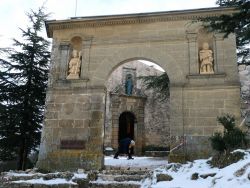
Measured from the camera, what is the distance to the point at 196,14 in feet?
37.9

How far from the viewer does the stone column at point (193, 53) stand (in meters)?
11.2

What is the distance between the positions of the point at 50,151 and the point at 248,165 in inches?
293

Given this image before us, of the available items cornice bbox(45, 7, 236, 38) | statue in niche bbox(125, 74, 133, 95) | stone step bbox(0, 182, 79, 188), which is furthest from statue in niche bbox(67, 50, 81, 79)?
statue in niche bbox(125, 74, 133, 95)

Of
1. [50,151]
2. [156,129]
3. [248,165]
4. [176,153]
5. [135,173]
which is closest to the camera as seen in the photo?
[248,165]

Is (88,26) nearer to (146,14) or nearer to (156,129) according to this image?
(146,14)

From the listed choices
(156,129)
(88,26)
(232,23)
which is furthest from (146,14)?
(156,129)

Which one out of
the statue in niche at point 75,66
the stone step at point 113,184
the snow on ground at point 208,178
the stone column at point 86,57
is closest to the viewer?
the snow on ground at point 208,178

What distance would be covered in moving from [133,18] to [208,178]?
7.48m

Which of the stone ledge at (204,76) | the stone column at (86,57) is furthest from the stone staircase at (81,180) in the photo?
the stone column at (86,57)

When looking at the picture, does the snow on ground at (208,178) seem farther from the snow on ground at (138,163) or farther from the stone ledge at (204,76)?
the stone ledge at (204,76)

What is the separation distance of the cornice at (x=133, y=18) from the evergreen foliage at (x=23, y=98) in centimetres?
244

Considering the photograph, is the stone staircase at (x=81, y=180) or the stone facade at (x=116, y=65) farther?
the stone facade at (x=116, y=65)

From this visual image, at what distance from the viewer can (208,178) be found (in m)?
6.18

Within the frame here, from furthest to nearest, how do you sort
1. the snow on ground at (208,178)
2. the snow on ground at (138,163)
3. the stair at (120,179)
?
the snow on ground at (138,163) → the stair at (120,179) → the snow on ground at (208,178)
